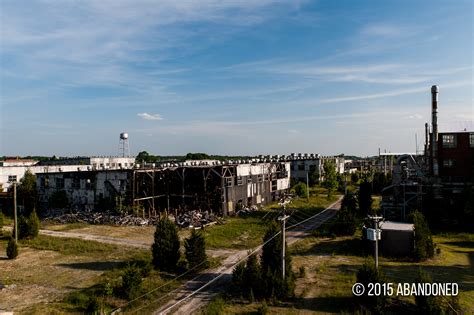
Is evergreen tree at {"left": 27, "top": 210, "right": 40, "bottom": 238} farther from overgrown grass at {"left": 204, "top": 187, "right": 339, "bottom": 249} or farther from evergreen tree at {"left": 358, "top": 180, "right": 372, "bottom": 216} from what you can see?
evergreen tree at {"left": 358, "top": 180, "right": 372, "bottom": 216}

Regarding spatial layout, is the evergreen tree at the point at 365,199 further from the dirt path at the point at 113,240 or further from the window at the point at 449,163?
the dirt path at the point at 113,240

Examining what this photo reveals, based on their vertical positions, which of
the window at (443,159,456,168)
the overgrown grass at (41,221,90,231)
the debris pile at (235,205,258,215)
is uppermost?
the window at (443,159,456,168)

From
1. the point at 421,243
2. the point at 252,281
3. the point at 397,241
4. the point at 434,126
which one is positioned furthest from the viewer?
the point at 434,126

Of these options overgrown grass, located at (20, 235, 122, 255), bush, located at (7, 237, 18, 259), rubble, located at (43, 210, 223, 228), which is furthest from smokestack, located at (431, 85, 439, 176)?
bush, located at (7, 237, 18, 259)

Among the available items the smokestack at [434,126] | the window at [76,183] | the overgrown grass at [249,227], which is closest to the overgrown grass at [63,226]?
the window at [76,183]

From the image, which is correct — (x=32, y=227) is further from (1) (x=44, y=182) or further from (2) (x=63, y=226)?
(1) (x=44, y=182)

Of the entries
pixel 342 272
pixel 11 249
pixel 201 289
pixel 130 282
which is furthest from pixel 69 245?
pixel 342 272
